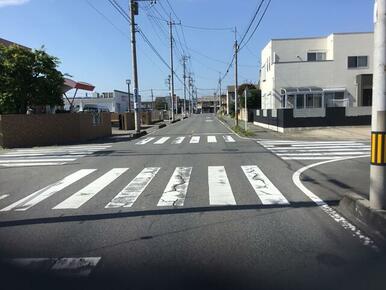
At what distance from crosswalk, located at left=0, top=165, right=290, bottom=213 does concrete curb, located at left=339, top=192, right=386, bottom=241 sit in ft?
3.55

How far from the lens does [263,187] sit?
9.85 m

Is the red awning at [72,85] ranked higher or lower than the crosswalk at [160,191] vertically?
higher

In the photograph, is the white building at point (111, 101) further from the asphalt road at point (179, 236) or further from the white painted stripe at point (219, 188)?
the asphalt road at point (179, 236)

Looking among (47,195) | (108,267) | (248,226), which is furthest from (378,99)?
(47,195)

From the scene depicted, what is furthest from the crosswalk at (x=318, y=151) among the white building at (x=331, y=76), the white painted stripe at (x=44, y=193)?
the white building at (x=331, y=76)

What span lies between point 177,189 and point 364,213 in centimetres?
421

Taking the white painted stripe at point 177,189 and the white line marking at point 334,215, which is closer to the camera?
the white line marking at point 334,215

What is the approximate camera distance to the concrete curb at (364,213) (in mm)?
6195

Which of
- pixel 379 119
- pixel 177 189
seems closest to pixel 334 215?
pixel 379 119

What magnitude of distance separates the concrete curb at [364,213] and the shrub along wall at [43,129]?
65.2 ft

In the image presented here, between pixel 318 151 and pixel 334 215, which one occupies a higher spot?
pixel 334 215

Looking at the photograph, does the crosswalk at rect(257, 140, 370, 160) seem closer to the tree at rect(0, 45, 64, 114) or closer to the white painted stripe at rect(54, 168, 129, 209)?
the white painted stripe at rect(54, 168, 129, 209)

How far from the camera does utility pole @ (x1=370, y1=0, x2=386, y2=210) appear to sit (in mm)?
6645

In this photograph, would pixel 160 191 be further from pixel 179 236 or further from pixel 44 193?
pixel 179 236
